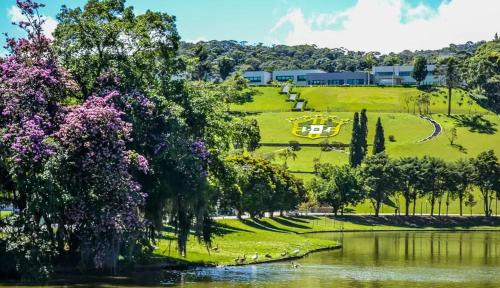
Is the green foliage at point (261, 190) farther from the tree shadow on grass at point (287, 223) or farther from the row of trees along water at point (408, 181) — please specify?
the row of trees along water at point (408, 181)

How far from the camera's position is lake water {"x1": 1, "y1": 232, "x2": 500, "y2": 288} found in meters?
49.0

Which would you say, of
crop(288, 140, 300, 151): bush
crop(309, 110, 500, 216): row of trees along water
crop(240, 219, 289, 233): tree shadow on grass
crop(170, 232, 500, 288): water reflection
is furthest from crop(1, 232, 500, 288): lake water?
crop(288, 140, 300, 151): bush

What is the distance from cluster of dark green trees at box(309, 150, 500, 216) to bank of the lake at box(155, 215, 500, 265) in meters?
4.43

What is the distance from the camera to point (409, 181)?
145000mm

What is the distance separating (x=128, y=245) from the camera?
46750 mm

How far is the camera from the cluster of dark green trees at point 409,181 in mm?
140750

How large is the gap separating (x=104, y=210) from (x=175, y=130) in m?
8.68

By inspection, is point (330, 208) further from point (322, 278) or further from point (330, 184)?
point (322, 278)

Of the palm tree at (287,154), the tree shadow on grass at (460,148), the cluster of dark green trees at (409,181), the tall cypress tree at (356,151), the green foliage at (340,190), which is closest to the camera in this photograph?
the green foliage at (340,190)

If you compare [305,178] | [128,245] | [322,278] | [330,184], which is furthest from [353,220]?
[128,245]

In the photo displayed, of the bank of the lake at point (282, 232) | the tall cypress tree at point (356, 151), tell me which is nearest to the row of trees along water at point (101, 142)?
the bank of the lake at point (282, 232)

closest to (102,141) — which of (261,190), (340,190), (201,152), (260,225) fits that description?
(201,152)

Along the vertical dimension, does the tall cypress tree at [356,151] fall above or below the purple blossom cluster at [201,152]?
above

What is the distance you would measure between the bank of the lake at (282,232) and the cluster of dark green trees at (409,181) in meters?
4.43
